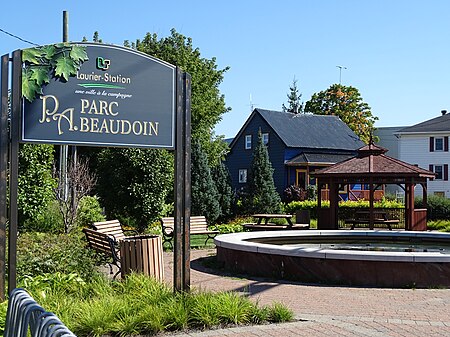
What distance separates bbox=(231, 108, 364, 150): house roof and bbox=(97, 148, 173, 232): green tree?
73.3 ft

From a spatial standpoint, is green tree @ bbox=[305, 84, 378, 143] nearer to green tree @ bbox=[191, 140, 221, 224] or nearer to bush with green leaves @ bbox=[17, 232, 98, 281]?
green tree @ bbox=[191, 140, 221, 224]

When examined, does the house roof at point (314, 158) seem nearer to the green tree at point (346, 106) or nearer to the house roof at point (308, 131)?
the house roof at point (308, 131)

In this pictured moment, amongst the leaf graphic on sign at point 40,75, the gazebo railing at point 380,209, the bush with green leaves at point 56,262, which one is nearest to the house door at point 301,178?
the gazebo railing at point 380,209

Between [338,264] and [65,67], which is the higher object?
[65,67]

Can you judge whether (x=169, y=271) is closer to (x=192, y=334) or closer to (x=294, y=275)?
(x=294, y=275)

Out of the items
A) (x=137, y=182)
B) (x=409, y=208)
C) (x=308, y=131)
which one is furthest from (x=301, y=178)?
(x=137, y=182)

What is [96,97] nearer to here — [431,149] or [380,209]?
[380,209]

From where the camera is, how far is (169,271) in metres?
13.6

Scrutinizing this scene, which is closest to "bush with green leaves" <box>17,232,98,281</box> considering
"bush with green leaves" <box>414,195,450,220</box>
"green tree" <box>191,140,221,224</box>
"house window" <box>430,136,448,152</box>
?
"green tree" <box>191,140,221,224</box>

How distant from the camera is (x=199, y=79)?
42.7 m

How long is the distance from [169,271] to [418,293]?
527cm

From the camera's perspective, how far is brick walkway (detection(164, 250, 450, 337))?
7.59 m

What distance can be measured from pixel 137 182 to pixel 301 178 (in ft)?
77.1

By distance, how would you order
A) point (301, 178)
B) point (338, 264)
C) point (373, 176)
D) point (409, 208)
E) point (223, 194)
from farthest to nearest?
point (301, 178) → point (223, 194) → point (409, 208) → point (373, 176) → point (338, 264)
